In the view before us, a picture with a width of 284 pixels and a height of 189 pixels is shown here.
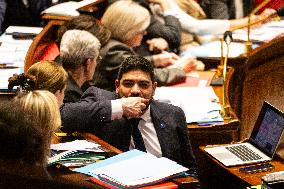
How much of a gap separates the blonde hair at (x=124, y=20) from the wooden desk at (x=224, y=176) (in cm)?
121

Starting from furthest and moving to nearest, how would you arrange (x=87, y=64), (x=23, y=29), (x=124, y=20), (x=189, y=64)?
(x=23, y=29)
(x=189, y=64)
(x=124, y=20)
(x=87, y=64)

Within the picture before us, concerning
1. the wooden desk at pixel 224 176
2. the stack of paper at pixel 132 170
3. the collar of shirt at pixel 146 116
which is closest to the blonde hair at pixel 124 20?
the wooden desk at pixel 224 176

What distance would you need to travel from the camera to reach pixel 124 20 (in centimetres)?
500

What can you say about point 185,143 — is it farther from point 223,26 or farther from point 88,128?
point 223,26

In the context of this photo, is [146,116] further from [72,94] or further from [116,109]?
[72,94]

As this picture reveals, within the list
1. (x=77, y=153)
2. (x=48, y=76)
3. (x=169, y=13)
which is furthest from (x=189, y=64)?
(x=77, y=153)

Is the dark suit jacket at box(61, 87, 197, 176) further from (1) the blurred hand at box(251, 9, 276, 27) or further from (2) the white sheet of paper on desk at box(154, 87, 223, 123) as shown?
(1) the blurred hand at box(251, 9, 276, 27)

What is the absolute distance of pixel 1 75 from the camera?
4.74 metres

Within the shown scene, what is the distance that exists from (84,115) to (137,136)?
11.9 inches

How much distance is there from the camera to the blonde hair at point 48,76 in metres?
3.42

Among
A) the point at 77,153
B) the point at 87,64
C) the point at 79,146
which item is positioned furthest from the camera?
the point at 87,64

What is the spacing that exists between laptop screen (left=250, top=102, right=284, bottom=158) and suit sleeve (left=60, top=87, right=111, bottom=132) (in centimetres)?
86

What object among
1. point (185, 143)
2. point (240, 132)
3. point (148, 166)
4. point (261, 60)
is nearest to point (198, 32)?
point (261, 60)

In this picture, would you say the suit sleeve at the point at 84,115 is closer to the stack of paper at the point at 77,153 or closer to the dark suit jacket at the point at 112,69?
the stack of paper at the point at 77,153
